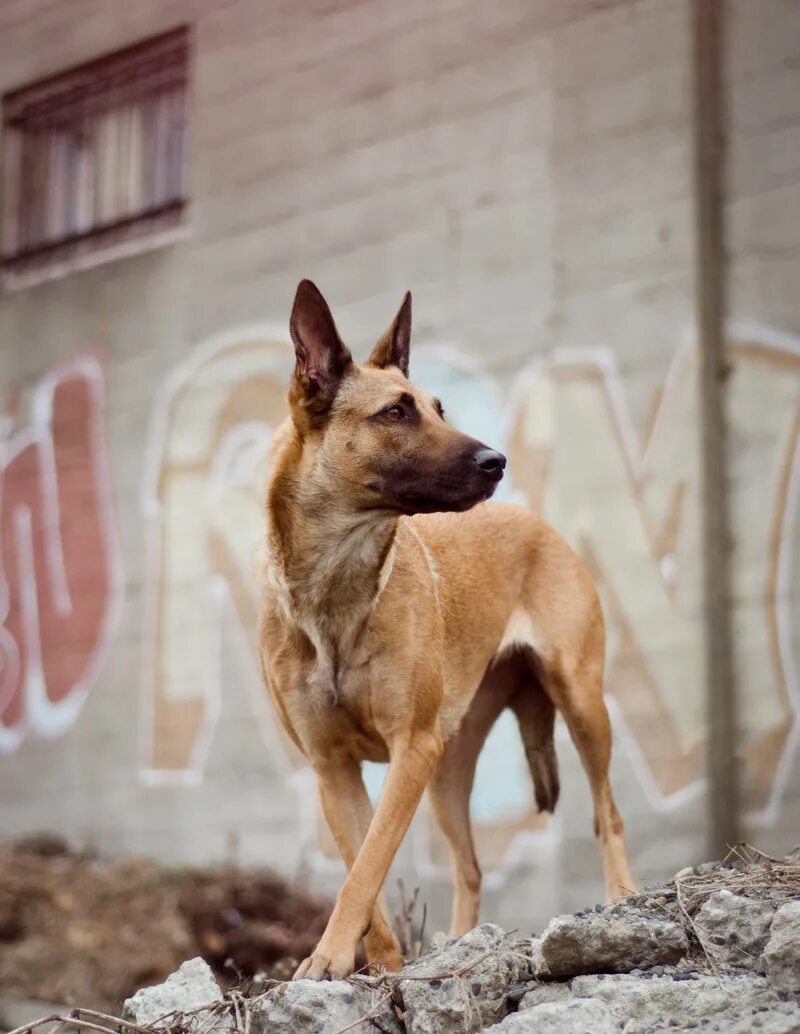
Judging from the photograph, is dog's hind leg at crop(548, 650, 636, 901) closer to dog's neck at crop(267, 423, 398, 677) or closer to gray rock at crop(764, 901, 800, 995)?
dog's neck at crop(267, 423, 398, 677)

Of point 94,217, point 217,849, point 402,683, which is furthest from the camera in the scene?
point 94,217

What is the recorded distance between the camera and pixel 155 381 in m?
9.95

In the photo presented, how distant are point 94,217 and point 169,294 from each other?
1.14 meters

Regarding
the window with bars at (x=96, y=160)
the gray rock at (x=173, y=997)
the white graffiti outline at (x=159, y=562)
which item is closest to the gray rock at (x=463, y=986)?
the gray rock at (x=173, y=997)

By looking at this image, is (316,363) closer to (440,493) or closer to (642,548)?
(440,493)

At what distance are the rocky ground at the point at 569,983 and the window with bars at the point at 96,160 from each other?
7562 millimetres

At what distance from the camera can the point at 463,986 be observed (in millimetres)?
3145

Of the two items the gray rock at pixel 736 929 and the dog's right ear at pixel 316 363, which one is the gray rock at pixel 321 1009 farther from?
the dog's right ear at pixel 316 363

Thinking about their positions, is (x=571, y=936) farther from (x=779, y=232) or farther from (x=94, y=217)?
(x=94, y=217)

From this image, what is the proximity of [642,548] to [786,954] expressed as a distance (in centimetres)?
477

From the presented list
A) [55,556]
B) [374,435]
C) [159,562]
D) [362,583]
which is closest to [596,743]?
[362,583]

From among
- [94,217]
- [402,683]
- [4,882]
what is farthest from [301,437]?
[94,217]

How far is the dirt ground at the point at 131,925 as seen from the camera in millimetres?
7406

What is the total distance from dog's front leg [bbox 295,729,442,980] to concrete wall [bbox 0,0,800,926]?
140 inches
